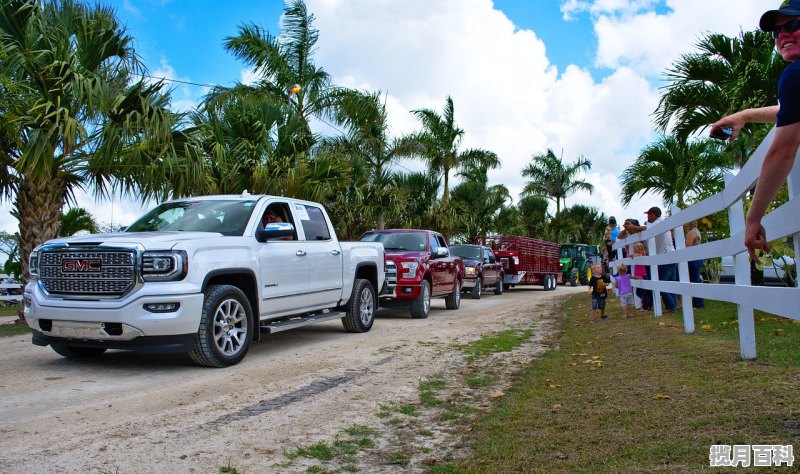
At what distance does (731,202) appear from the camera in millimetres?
4984

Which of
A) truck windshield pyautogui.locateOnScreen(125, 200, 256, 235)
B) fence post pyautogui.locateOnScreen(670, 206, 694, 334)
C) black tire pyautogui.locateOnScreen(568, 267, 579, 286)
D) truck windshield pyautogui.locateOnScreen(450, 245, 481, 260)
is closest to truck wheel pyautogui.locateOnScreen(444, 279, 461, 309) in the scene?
truck windshield pyautogui.locateOnScreen(450, 245, 481, 260)

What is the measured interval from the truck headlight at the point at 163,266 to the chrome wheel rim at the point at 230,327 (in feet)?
2.04

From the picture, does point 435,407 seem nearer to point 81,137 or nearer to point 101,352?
point 101,352

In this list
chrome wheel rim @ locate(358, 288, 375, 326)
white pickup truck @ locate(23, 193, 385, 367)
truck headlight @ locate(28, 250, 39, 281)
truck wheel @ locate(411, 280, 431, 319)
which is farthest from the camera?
truck wheel @ locate(411, 280, 431, 319)

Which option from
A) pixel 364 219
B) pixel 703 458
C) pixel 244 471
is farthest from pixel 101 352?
pixel 364 219

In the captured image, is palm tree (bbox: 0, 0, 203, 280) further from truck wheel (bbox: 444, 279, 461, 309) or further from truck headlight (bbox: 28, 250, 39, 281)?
truck wheel (bbox: 444, 279, 461, 309)

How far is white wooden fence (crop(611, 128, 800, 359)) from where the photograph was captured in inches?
126

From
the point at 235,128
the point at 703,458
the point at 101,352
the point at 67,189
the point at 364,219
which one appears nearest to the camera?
the point at 703,458

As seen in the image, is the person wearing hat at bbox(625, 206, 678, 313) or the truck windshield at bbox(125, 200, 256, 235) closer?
the truck windshield at bbox(125, 200, 256, 235)

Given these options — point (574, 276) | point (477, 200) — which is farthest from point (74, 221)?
point (574, 276)

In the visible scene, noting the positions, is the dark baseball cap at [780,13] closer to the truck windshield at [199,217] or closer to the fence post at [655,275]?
the truck windshield at [199,217]

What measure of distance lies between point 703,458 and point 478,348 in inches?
201

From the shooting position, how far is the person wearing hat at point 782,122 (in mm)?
2381

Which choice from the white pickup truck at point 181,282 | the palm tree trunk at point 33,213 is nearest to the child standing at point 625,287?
the white pickup truck at point 181,282
